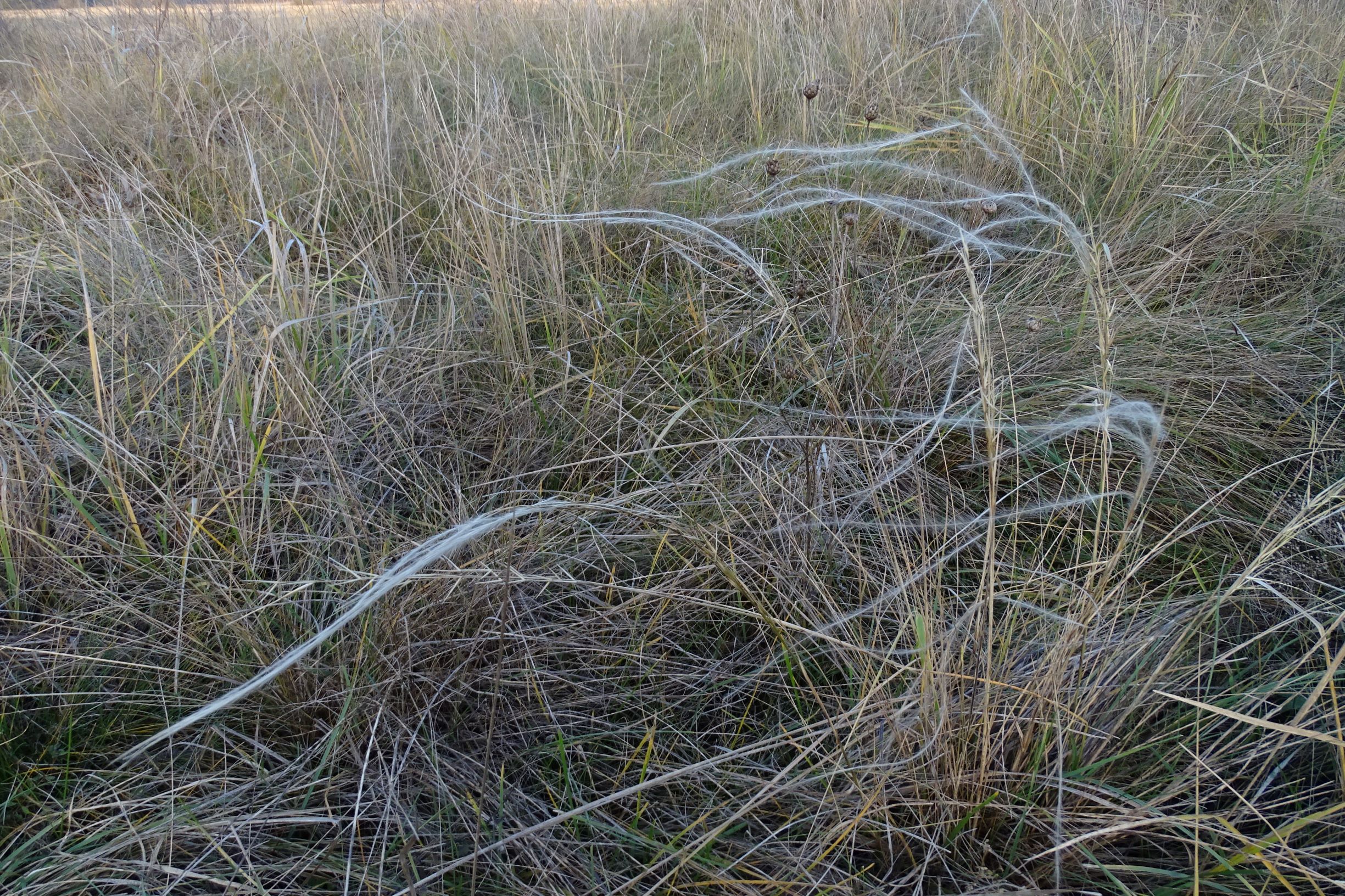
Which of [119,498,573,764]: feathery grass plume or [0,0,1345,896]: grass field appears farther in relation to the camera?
[0,0,1345,896]: grass field

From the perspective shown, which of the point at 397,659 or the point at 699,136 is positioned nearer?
the point at 397,659

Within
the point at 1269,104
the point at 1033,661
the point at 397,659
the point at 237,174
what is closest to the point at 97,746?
the point at 397,659

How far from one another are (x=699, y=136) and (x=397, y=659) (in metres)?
1.67

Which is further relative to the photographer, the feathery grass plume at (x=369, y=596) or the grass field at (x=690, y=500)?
the grass field at (x=690, y=500)

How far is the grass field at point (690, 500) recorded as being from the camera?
85cm

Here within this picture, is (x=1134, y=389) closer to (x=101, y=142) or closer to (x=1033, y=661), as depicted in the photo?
(x=1033, y=661)

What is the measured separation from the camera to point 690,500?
123 cm

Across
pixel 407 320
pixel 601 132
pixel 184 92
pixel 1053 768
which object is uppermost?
pixel 184 92

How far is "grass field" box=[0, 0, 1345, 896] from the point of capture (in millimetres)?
850

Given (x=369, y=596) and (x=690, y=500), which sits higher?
(x=369, y=596)

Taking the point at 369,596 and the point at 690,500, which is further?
the point at 690,500

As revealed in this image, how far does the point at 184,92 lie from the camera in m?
2.19

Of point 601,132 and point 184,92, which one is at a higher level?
point 184,92

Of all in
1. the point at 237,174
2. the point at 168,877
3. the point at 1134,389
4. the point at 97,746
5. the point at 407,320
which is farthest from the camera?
the point at 237,174
